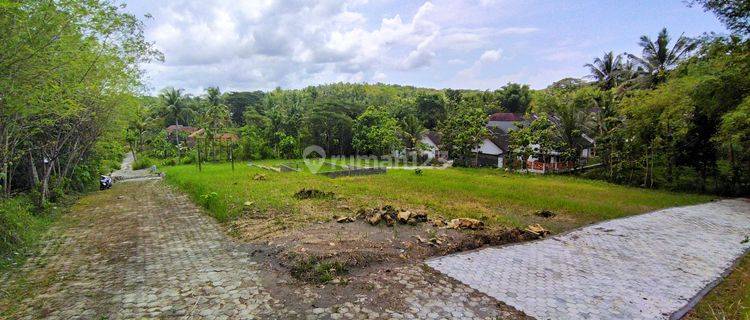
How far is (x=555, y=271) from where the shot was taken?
6789mm

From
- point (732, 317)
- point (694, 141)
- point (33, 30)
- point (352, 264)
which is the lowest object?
point (732, 317)

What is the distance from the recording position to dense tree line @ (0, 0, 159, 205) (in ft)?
19.1

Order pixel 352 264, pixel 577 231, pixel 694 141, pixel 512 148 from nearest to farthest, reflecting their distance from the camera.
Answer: pixel 352 264
pixel 577 231
pixel 694 141
pixel 512 148

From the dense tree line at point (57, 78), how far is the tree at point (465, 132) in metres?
21.1

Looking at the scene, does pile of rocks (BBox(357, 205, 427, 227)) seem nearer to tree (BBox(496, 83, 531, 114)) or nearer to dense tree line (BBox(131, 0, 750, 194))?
dense tree line (BBox(131, 0, 750, 194))

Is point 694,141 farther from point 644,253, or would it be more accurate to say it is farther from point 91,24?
A: point 91,24

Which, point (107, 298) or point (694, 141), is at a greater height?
point (694, 141)

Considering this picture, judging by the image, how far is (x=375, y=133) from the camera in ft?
103

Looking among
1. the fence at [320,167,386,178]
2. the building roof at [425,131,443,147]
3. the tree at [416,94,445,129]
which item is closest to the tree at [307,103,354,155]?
the building roof at [425,131,443,147]

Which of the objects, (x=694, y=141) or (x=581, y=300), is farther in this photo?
(x=694, y=141)

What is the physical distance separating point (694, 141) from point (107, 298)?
22.7m

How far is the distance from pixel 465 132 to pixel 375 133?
7.32m

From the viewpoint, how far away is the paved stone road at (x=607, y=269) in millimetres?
5504

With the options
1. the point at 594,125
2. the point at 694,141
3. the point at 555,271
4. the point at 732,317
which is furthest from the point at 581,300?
the point at 594,125
